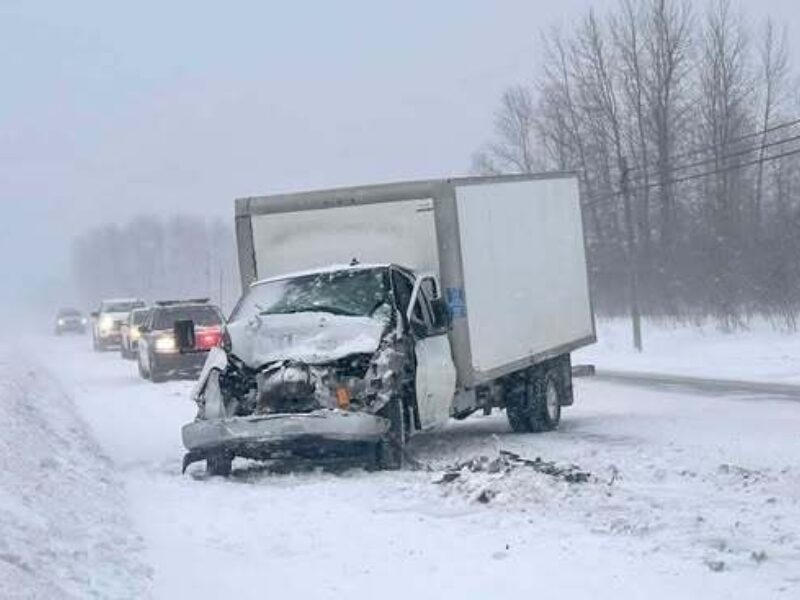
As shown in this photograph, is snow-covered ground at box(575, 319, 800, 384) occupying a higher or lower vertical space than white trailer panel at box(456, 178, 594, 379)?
lower

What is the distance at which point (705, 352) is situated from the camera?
32.6 m

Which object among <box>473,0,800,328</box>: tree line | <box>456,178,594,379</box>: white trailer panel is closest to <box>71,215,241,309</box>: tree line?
<box>473,0,800,328</box>: tree line

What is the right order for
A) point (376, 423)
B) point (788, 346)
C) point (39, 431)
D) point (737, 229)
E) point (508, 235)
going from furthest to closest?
point (737, 229) → point (788, 346) → point (508, 235) → point (39, 431) → point (376, 423)

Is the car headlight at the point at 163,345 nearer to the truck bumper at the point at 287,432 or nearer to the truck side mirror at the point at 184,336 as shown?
the truck side mirror at the point at 184,336

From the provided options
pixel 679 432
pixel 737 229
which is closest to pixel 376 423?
pixel 679 432

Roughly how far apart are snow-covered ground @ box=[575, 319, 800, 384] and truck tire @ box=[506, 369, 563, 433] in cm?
873

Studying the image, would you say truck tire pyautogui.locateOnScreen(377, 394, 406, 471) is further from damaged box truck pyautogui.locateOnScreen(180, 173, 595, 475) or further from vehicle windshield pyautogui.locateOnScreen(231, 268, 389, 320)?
vehicle windshield pyautogui.locateOnScreen(231, 268, 389, 320)

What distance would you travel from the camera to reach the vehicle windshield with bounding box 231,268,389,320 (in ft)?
38.7

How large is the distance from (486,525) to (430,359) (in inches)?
156

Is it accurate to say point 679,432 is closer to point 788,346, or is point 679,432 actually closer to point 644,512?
point 644,512

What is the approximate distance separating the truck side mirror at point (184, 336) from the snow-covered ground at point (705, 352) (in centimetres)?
1306

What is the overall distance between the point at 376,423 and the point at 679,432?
491cm

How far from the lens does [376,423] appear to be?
10688 mm

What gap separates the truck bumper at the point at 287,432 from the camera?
34.7ft
